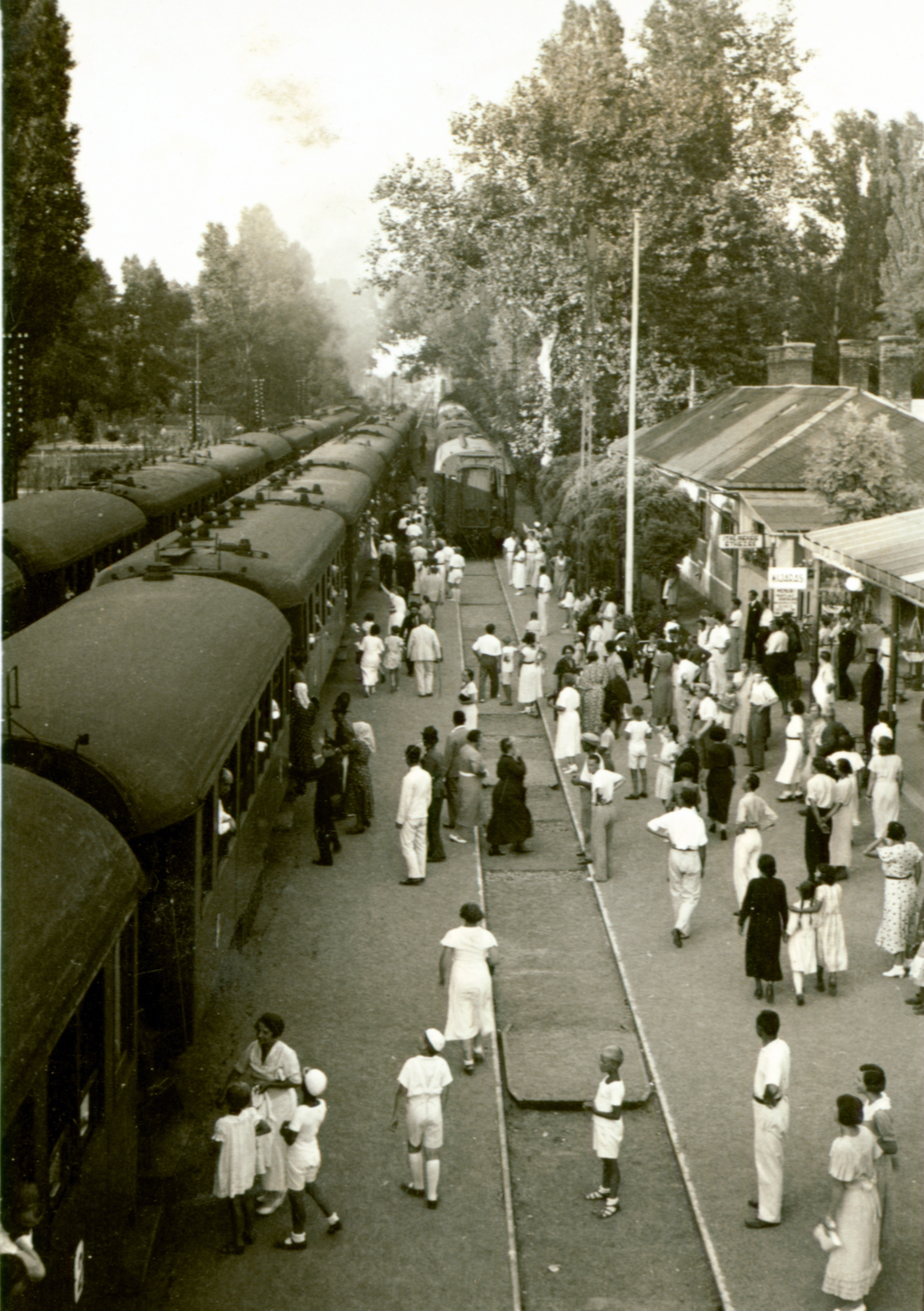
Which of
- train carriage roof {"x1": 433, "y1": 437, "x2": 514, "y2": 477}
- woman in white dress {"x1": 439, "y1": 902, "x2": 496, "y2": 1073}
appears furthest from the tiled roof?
woman in white dress {"x1": 439, "y1": 902, "x2": 496, "y2": 1073}

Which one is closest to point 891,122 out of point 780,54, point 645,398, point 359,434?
point 780,54

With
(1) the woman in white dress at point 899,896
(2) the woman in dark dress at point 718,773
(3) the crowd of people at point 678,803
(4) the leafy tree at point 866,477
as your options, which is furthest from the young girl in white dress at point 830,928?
(4) the leafy tree at point 866,477

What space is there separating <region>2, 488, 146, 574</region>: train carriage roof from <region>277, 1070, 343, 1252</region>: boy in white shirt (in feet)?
21.5

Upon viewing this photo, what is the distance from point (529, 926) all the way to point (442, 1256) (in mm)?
5237

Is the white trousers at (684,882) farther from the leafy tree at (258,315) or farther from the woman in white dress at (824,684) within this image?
the leafy tree at (258,315)

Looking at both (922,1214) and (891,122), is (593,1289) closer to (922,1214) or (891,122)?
(922,1214)

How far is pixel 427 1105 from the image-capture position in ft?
27.9

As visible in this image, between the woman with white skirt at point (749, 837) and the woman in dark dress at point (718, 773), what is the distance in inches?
78.8

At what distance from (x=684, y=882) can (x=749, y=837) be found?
70 cm

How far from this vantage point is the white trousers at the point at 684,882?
490 inches

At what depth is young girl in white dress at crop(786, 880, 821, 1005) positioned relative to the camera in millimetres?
11273

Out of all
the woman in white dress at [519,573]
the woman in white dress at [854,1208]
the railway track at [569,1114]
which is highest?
the woman in white dress at [519,573]

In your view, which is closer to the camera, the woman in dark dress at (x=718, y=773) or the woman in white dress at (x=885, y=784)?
the woman in white dress at (x=885, y=784)

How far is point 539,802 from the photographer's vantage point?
17219 mm
